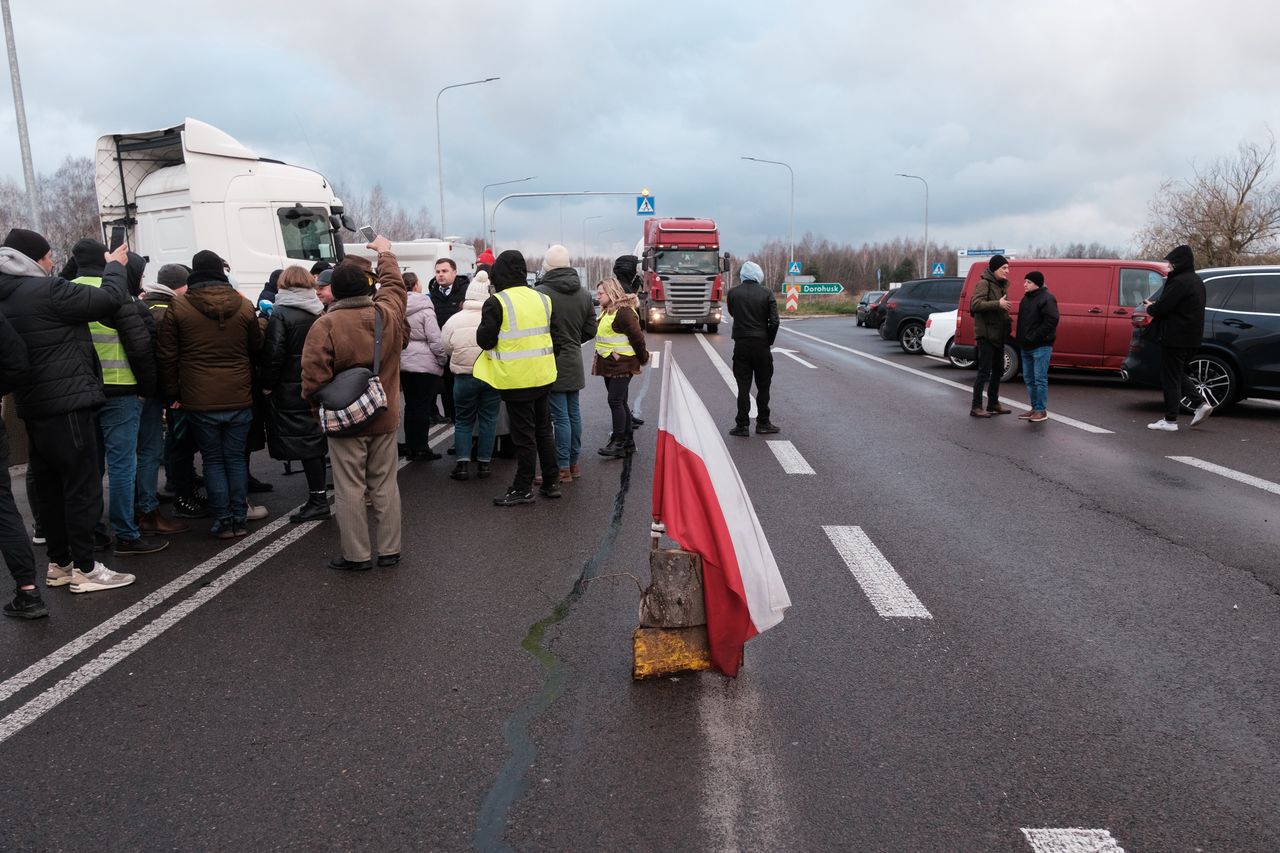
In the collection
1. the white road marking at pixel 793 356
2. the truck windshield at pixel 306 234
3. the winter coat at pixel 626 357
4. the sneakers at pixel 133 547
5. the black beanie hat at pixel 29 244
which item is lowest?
the white road marking at pixel 793 356

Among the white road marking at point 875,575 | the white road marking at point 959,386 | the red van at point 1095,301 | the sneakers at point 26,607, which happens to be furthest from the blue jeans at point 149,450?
the red van at point 1095,301

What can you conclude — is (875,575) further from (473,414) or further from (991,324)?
(991,324)

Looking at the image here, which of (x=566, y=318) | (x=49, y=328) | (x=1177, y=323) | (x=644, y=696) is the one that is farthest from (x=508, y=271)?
(x=1177, y=323)

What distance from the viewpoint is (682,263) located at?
1206 inches

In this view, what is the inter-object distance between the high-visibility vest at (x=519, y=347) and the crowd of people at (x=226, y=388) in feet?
0.04

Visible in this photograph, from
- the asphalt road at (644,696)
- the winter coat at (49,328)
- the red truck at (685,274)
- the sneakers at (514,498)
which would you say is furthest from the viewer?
the red truck at (685,274)

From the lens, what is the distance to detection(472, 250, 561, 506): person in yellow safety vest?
716 cm

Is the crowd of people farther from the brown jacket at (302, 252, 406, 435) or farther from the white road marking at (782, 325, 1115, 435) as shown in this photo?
the white road marking at (782, 325, 1115, 435)

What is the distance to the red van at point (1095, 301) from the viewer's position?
1460 cm

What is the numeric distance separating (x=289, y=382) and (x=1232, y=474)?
802 cm

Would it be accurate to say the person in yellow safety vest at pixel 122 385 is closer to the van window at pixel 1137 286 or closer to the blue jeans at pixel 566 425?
the blue jeans at pixel 566 425

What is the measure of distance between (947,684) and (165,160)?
16.1 metres

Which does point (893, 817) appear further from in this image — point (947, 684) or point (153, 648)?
point (153, 648)

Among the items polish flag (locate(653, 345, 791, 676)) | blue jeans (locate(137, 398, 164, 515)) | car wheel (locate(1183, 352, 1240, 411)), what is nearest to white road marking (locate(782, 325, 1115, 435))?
car wheel (locate(1183, 352, 1240, 411))
